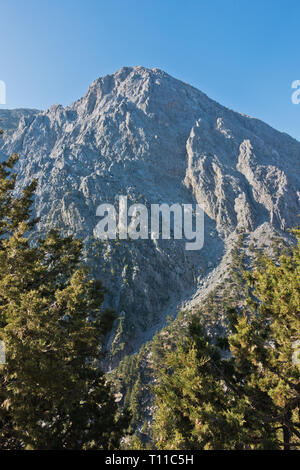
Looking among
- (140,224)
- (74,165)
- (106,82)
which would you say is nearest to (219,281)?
(140,224)

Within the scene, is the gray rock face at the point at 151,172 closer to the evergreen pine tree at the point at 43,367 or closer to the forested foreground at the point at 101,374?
the evergreen pine tree at the point at 43,367

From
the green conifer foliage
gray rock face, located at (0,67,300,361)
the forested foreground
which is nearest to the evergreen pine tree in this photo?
the forested foreground

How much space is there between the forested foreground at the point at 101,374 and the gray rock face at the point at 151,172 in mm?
73218

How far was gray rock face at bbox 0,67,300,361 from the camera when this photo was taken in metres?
97.9

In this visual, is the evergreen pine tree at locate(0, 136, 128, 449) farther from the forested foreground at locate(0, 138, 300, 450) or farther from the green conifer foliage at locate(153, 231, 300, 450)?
the green conifer foliage at locate(153, 231, 300, 450)

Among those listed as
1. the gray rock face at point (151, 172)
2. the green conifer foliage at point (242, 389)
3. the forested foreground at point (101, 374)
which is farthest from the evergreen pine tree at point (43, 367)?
the gray rock face at point (151, 172)

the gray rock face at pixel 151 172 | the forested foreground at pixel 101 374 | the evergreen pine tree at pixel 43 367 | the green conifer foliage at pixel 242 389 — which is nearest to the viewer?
the evergreen pine tree at pixel 43 367

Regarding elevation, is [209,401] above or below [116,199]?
below

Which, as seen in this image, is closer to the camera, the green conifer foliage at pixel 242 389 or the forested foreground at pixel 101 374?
the forested foreground at pixel 101 374

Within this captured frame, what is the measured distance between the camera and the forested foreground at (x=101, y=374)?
275 inches

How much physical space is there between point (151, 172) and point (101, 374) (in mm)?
130737

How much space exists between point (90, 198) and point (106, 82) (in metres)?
117

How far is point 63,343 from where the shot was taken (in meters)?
7.77

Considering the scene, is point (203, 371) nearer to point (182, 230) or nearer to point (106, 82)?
point (182, 230)
